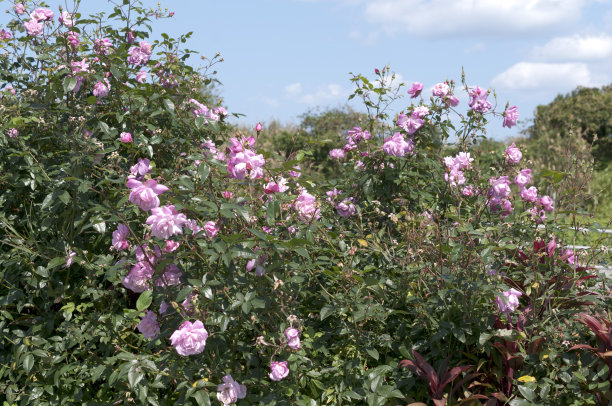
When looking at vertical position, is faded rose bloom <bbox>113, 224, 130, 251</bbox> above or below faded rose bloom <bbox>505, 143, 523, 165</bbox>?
below

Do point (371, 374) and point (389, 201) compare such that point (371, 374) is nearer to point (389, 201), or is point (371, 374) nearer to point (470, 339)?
point (470, 339)

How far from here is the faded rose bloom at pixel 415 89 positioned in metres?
4.32

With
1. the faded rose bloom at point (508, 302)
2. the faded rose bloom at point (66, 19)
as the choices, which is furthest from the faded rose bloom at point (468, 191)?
the faded rose bloom at point (66, 19)

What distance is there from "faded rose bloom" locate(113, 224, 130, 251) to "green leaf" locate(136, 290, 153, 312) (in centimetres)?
25

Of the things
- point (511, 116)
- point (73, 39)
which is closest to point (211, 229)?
point (73, 39)

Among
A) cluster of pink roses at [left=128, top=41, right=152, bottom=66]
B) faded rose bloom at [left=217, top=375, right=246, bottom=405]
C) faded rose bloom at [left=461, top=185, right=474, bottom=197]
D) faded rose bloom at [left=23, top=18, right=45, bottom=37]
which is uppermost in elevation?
faded rose bloom at [left=23, top=18, right=45, bottom=37]

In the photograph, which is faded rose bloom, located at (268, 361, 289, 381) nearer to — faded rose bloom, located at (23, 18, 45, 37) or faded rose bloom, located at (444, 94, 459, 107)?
faded rose bloom, located at (444, 94, 459, 107)

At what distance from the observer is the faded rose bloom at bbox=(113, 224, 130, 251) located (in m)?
2.92

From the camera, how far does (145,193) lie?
2504 mm

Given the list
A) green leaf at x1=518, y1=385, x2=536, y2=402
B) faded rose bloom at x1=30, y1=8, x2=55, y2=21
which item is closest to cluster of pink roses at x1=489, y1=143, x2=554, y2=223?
green leaf at x1=518, y1=385, x2=536, y2=402

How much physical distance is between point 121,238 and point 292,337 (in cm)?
95

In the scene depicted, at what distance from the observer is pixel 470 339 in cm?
310

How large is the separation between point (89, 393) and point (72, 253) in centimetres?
77

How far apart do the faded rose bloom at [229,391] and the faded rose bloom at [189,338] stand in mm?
284
